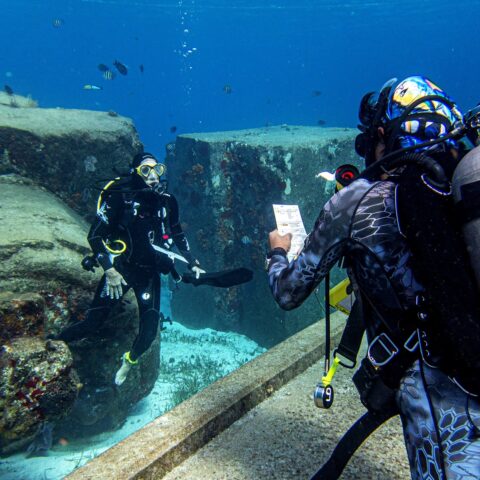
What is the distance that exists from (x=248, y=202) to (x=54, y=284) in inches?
222

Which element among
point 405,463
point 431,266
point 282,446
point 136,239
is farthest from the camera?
point 136,239

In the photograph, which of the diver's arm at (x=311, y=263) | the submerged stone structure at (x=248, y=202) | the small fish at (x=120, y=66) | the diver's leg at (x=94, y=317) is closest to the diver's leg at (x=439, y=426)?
the diver's arm at (x=311, y=263)

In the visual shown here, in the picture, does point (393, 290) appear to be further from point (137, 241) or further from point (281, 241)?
point (137, 241)

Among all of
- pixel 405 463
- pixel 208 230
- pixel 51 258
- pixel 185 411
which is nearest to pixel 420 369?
pixel 405 463

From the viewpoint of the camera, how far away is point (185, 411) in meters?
3.02

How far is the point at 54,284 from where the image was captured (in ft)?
17.8

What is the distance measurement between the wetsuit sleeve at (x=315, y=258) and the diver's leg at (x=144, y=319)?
14.9ft

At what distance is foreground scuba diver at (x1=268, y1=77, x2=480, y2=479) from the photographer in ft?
4.22

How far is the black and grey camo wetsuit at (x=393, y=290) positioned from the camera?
1341 mm

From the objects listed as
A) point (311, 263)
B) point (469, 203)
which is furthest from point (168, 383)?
point (469, 203)

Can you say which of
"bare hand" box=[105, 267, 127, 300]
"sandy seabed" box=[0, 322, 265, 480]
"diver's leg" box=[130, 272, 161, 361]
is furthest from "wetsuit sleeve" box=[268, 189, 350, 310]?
"sandy seabed" box=[0, 322, 265, 480]

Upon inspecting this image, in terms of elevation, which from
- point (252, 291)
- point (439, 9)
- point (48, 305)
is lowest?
point (252, 291)

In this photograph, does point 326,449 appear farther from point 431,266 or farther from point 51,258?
point 51,258

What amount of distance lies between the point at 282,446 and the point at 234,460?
37cm
